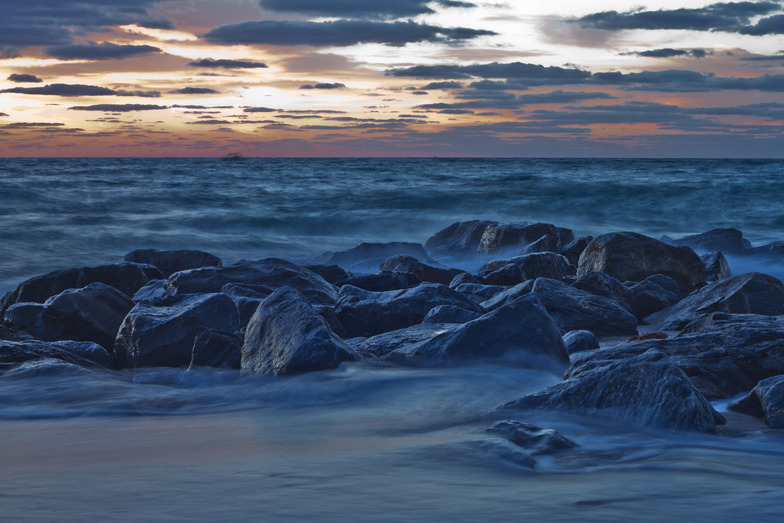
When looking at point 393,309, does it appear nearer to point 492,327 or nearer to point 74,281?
point 492,327

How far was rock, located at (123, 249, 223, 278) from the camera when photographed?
1209cm

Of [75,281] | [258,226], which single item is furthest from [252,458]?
[258,226]

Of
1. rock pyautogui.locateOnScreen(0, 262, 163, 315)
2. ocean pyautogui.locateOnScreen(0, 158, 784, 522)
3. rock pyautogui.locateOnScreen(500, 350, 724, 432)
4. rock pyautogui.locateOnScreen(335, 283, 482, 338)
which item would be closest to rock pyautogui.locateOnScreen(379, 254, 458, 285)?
rock pyautogui.locateOnScreen(335, 283, 482, 338)

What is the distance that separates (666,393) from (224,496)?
8.32ft

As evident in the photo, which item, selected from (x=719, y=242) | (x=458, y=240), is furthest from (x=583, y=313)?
(x=719, y=242)

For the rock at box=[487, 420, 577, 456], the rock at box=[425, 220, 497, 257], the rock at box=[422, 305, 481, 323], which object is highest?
the rock at box=[422, 305, 481, 323]

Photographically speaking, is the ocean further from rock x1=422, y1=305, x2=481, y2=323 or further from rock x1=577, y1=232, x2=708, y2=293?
rock x1=577, y1=232, x2=708, y2=293

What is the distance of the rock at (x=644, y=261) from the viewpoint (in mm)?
11062

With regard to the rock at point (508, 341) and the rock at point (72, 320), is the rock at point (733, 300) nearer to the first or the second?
the rock at point (508, 341)

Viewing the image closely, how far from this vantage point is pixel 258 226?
2445cm

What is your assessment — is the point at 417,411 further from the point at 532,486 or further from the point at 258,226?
the point at 258,226

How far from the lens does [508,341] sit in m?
6.24

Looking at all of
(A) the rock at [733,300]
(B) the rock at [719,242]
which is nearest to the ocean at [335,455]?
(A) the rock at [733,300]

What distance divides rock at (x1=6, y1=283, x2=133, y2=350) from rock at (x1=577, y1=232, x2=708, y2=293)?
6.47 metres
